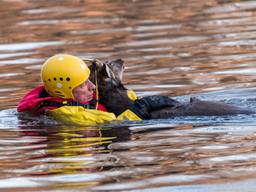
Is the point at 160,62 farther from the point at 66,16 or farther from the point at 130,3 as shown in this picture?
the point at 130,3

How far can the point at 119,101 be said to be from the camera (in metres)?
11.9

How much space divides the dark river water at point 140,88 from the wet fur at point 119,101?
0.39 ft

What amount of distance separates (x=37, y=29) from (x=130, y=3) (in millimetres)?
5627

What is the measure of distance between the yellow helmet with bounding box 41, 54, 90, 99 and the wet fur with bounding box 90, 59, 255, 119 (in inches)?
8.0

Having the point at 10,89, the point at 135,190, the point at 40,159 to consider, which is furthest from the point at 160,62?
the point at 135,190

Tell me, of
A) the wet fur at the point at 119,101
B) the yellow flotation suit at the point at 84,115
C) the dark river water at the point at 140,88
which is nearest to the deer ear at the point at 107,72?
the wet fur at the point at 119,101

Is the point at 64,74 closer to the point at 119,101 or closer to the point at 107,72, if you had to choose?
the point at 107,72

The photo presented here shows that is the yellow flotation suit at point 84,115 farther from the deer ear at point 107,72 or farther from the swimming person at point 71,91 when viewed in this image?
the deer ear at point 107,72

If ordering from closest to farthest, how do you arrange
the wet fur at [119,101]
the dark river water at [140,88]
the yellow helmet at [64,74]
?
the dark river water at [140,88] → the yellow helmet at [64,74] → the wet fur at [119,101]

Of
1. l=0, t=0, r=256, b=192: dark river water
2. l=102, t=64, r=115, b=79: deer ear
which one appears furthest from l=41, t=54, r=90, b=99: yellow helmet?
l=0, t=0, r=256, b=192: dark river water

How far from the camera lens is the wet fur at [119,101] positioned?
11.9m

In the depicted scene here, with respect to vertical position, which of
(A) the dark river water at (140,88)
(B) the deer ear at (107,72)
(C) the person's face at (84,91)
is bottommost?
(A) the dark river water at (140,88)

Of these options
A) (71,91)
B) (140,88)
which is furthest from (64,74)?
(140,88)

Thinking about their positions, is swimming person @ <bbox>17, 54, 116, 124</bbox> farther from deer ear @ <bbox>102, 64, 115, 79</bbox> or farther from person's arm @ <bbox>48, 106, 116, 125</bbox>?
deer ear @ <bbox>102, 64, 115, 79</bbox>
